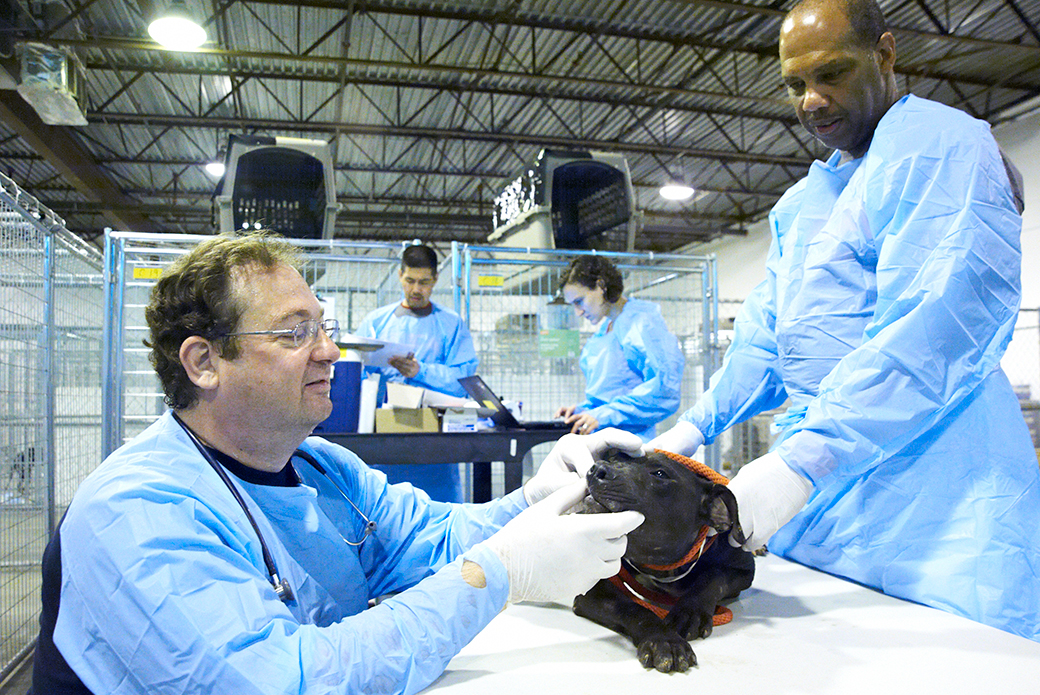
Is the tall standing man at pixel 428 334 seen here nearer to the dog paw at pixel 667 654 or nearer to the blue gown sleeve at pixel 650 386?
the blue gown sleeve at pixel 650 386

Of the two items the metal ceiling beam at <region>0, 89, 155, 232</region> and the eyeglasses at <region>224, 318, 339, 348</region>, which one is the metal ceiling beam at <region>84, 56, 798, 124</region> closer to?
Result: the metal ceiling beam at <region>0, 89, 155, 232</region>

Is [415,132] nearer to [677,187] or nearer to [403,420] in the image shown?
[677,187]

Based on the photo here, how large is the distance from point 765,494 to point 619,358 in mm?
2973

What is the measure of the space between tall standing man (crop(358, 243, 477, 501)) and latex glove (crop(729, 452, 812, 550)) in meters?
2.92

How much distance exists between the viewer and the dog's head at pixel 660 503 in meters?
1.30

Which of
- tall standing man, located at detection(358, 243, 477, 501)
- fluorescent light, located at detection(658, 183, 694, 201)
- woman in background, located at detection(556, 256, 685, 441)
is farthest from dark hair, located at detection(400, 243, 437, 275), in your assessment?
fluorescent light, located at detection(658, 183, 694, 201)

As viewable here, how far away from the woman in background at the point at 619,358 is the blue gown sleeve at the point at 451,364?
0.67 metres

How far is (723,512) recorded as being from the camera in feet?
4.40

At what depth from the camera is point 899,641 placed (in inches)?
46.5

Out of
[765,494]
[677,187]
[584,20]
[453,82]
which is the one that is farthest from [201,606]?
[677,187]

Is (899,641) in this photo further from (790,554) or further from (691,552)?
(790,554)

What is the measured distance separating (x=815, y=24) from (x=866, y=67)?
5.3 inches

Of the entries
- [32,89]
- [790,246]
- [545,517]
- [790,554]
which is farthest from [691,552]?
[32,89]

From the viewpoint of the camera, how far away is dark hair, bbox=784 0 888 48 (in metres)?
1.43
